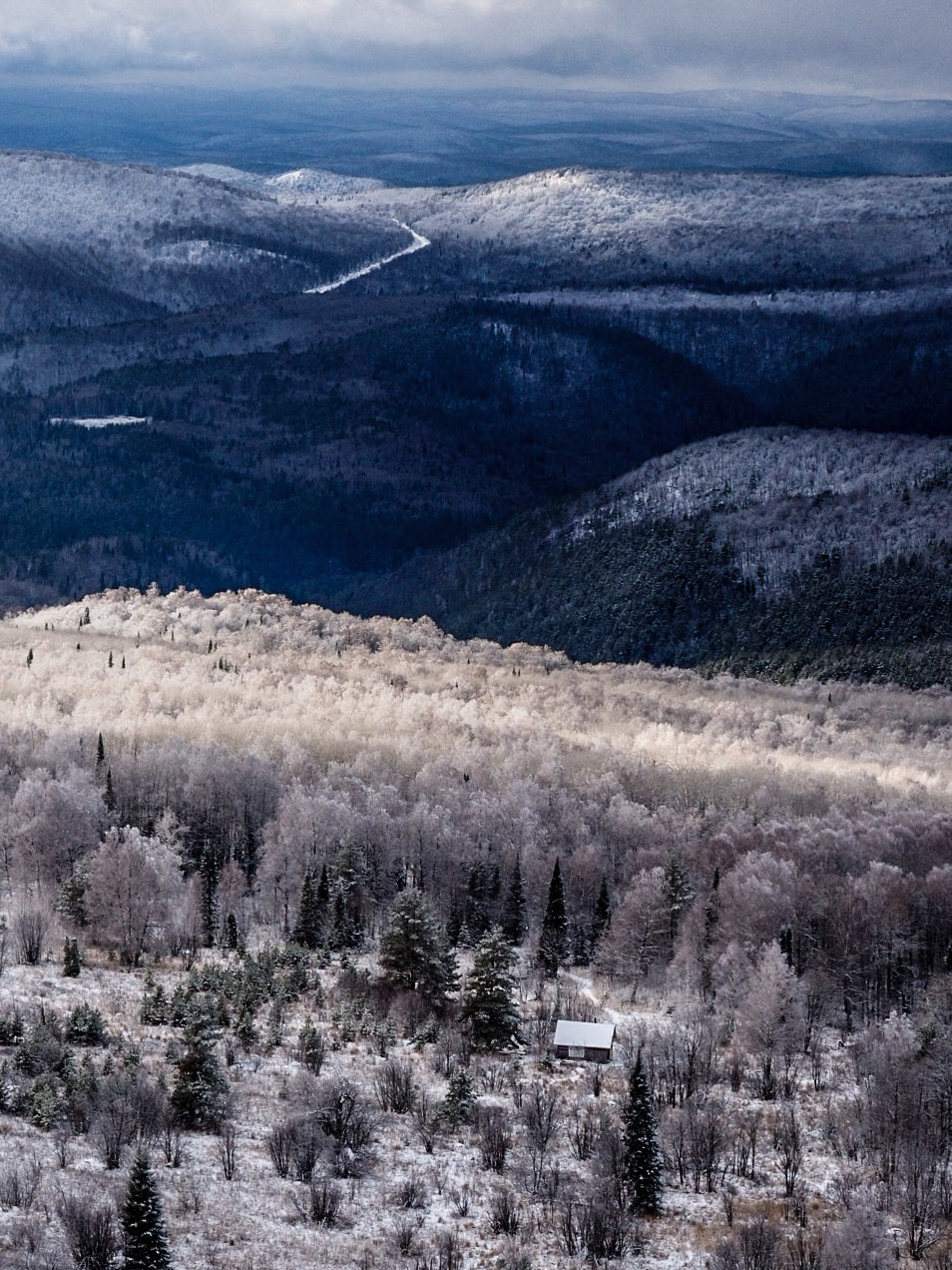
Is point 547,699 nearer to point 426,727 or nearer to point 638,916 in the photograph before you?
point 426,727

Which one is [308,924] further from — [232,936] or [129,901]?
[129,901]

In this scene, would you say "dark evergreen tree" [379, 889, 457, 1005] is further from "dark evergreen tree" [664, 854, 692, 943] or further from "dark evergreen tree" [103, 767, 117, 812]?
"dark evergreen tree" [103, 767, 117, 812]

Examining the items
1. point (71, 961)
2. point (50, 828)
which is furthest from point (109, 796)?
point (71, 961)

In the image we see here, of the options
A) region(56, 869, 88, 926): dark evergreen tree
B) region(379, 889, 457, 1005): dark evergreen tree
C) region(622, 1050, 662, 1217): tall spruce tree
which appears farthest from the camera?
region(56, 869, 88, 926): dark evergreen tree

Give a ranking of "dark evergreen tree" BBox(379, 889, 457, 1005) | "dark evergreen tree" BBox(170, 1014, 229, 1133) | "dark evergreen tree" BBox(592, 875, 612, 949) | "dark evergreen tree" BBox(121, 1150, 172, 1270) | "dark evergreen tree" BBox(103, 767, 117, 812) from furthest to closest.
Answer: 1. "dark evergreen tree" BBox(103, 767, 117, 812)
2. "dark evergreen tree" BBox(592, 875, 612, 949)
3. "dark evergreen tree" BBox(379, 889, 457, 1005)
4. "dark evergreen tree" BBox(170, 1014, 229, 1133)
5. "dark evergreen tree" BBox(121, 1150, 172, 1270)

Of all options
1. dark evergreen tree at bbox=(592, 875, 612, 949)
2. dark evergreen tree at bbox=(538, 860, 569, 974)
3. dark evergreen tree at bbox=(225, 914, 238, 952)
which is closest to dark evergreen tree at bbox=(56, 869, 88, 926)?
dark evergreen tree at bbox=(225, 914, 238, 952)

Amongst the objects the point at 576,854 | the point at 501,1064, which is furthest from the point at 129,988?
the point at 576,854
